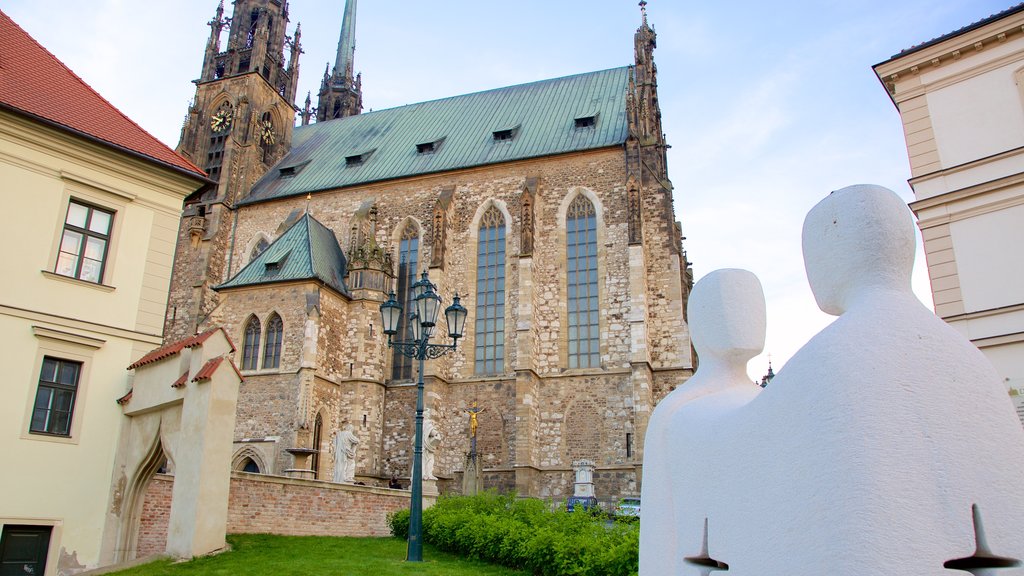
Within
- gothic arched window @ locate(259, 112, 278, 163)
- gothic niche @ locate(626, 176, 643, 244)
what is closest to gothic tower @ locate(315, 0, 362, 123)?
gothic arched window @ locate(259, 112, 278, 163)

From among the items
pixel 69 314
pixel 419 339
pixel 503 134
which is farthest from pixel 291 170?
pixel 419 339

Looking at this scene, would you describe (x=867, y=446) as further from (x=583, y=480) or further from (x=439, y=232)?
(x=439, y=232)

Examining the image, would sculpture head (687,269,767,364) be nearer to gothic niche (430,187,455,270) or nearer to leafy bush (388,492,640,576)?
leafy bush (388,492,640,576)

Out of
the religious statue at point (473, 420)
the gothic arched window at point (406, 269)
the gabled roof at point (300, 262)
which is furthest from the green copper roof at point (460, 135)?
the religious statue at point (473, 420)

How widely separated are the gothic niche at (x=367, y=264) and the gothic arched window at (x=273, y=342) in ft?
9.65

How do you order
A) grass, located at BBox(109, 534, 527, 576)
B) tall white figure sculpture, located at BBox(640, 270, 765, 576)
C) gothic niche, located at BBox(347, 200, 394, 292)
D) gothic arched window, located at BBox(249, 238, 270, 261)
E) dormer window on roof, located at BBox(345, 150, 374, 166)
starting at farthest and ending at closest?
dormer window on roof, located at BBox(345, 150, 374, 166) → gothic arched window, located at BBox(249, 238, 270, 261) → gothic niche, located at BBox(347, 200, 394, 292) → grass, located at BBox(109, 534, 527, 576) → tall white figure sculpture, located at BBox(640, 270, 765, 576)

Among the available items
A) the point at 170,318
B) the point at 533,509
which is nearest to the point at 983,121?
the point at 533,509

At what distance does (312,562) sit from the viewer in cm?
1102

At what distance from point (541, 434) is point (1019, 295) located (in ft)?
50.1

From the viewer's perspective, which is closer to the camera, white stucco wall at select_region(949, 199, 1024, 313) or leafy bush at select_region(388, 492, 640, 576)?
leafy bush at select_region(388, 492, 640, 576)

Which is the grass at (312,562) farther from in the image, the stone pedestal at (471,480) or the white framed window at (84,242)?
the stone pedestal at (471,480)

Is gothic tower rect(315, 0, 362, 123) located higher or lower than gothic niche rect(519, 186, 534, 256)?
higher

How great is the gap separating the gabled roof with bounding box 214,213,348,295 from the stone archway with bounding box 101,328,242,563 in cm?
1265

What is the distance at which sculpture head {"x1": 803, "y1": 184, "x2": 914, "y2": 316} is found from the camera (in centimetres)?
310
